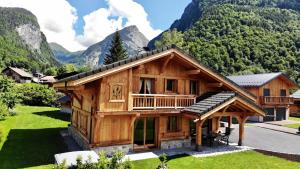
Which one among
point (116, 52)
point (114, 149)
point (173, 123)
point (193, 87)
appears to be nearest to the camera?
point (114, 149)

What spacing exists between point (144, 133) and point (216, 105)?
5.13 m

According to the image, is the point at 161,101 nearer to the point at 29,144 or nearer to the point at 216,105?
the point at 216,105

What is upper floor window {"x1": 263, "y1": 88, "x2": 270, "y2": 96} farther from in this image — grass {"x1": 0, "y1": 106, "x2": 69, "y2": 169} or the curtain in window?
grass {"x1": 0, "y1": 106, "x2": 69, "y2": 169}

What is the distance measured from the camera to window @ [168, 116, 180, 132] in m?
18.4

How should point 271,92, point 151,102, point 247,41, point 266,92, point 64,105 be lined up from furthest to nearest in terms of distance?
point 247,41 < point 271,92 < point 266,92 < point 64,105 < point 151,102

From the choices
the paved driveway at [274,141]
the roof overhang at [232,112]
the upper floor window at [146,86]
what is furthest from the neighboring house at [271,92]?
the upper floor window at [146,86]

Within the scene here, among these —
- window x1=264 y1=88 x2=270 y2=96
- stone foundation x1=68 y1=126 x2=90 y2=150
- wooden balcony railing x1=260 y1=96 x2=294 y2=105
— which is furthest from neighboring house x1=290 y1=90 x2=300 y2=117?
stone foundation x1=68 y1=126 x2=90 y2=150

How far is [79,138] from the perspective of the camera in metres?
18.6

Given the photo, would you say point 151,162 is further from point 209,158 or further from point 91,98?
point 91,98

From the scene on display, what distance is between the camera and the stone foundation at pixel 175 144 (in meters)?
17.8

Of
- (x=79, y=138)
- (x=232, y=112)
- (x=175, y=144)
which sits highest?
(x=232, y=112)

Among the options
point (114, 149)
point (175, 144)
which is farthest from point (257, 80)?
point (114, 149)

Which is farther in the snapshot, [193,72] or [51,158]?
[193,72]

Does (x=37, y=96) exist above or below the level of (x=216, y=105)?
above
